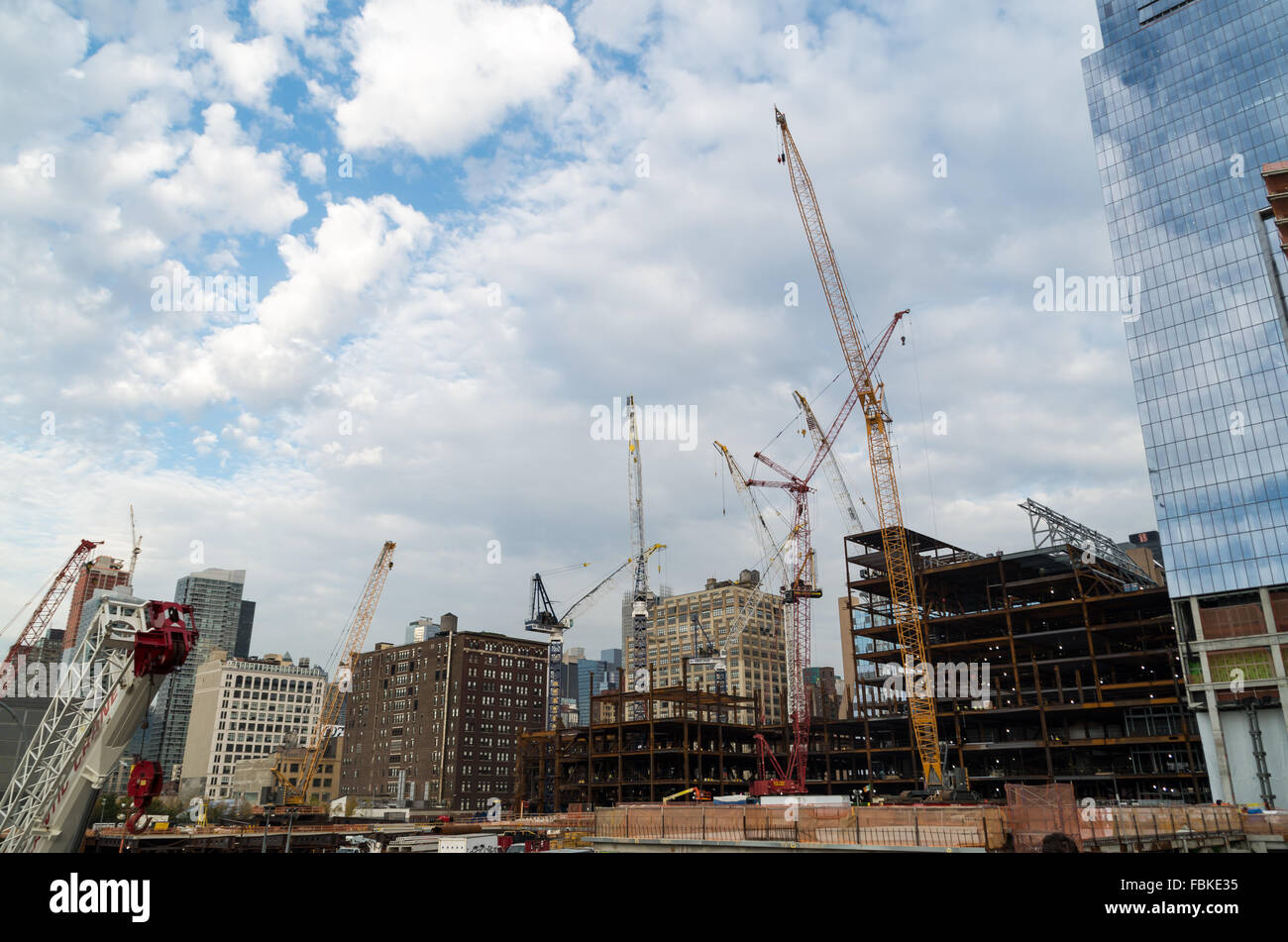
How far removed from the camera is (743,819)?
40.5 m

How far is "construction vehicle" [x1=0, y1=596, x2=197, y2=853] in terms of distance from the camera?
114 feet

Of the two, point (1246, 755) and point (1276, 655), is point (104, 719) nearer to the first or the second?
point (1246, 755)

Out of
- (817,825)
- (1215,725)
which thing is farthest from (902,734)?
(817,825)

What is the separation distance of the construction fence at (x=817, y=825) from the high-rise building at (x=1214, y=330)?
3243 inches

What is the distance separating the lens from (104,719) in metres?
35.5

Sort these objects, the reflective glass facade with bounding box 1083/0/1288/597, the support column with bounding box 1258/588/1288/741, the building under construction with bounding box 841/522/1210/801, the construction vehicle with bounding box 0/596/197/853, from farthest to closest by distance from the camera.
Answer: the building under construction with bounding box 841/522/1210/801 < the reflective glass facade with bounding box 1083/0/1288/597 < the support column with bounding box 1258/588/1288/741 < the construction vehicle with bounding box 0/596/197/853

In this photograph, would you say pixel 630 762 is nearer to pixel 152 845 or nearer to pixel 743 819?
pixel 152 845

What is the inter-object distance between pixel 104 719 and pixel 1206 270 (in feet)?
423

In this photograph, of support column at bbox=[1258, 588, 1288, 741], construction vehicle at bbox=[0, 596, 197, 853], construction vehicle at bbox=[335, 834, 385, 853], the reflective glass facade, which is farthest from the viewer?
the reflective glass facade

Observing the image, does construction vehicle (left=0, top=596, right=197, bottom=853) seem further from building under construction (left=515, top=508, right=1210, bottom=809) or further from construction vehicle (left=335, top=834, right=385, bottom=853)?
building under construction (left=515, top=508, right=1210, bottom=809)

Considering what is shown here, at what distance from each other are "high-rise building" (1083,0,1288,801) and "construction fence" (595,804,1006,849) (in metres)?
82.4

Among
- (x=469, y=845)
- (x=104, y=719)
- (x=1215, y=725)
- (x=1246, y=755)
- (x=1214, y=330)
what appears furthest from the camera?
(x=1214, y=330)

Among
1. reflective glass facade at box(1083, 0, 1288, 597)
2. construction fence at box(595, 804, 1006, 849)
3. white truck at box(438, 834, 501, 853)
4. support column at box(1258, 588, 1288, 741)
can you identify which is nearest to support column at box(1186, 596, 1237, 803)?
reflective glass facade at box(1083, 0, 1288, 597)
